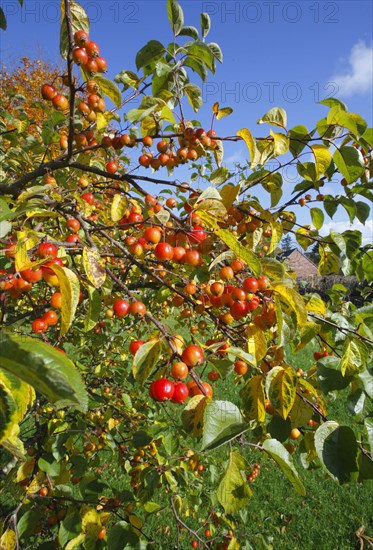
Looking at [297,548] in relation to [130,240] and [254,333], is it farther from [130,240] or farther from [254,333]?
[130,240]

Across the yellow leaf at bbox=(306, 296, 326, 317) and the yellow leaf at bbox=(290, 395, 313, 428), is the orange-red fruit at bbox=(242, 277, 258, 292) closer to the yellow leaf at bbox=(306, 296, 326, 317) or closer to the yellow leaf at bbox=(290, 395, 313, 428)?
the yellow leaf at bbox=(306, 296, 326, 317)

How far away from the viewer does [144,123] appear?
1658 millimetres

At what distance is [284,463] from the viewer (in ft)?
3.17

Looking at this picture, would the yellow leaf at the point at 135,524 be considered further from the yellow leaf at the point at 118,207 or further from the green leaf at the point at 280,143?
the green leaf at the point at 280,143

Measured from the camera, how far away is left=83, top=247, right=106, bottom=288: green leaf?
112 cm

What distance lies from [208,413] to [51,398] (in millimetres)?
541

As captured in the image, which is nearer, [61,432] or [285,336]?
[285,336]

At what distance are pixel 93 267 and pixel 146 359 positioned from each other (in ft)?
1.12

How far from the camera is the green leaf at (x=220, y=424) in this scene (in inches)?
34.9

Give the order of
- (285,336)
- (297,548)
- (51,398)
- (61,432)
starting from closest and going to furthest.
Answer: (51,398) < (285,336) < (61,432) < (297,548)

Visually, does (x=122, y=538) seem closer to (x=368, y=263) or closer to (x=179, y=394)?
(x=179, y=394)

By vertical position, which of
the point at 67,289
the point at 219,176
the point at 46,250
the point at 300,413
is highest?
the point at 219,176

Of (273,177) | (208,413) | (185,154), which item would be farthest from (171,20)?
(208,413)

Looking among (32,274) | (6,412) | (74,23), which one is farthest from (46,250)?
(74,23)
